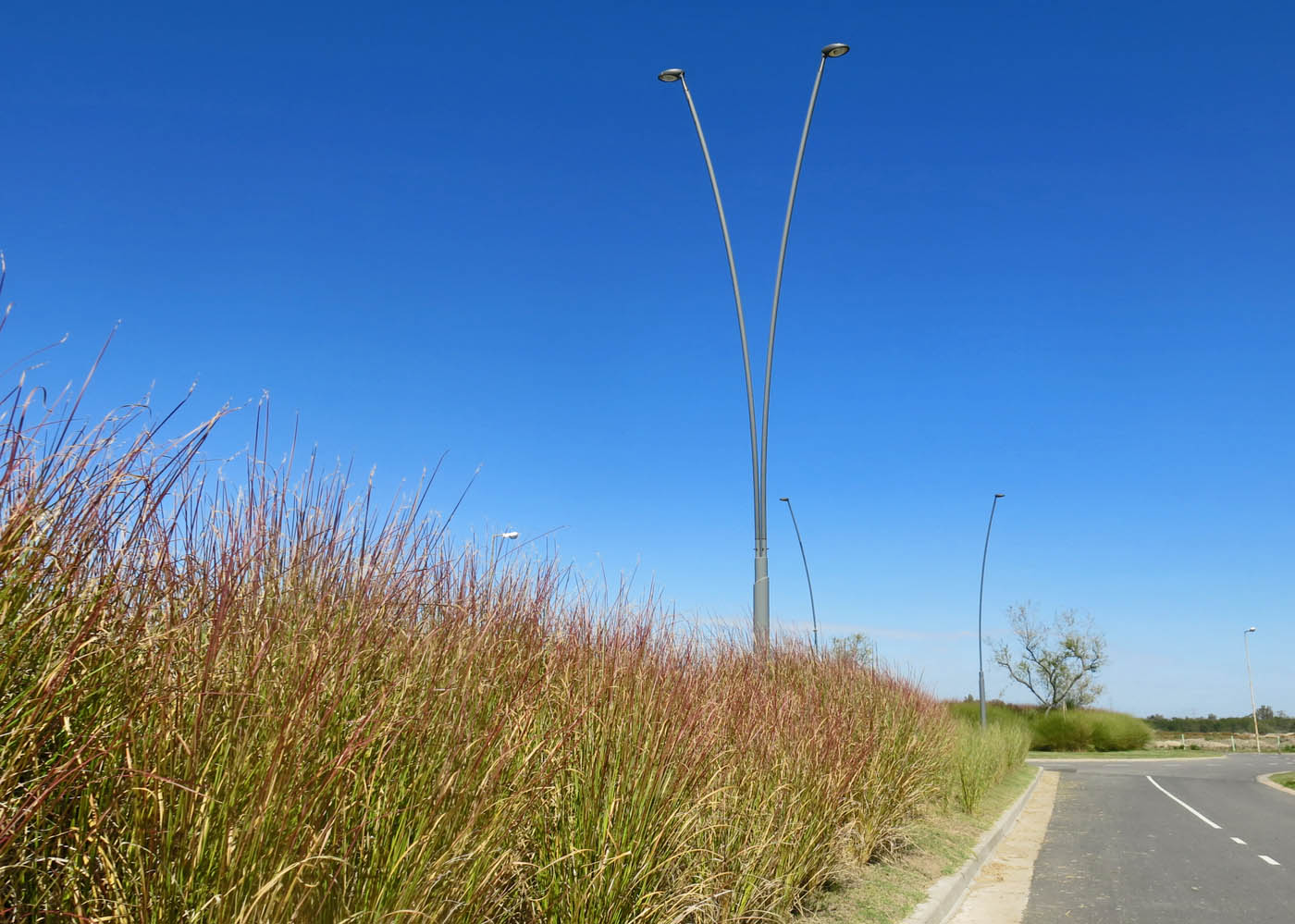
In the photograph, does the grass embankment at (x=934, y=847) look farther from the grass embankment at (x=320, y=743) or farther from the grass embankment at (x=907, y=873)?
the grass embankment at (x=320, y=743)

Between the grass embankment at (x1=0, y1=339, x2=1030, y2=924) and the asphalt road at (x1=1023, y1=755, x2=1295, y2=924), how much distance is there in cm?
496

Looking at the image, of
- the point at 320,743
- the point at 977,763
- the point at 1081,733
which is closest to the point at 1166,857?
the point at 977,763

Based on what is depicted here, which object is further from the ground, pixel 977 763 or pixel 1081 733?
pixel 977 763

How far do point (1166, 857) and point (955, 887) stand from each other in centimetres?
522

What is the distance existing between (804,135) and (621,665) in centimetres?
1005

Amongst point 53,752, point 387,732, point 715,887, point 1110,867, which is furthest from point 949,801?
point 53,752

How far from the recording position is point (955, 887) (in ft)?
30.2

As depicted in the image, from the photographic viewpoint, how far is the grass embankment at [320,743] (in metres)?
2.90

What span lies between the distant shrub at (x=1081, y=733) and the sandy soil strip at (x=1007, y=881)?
37758 millimetres

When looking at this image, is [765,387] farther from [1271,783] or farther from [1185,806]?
[1271,783]

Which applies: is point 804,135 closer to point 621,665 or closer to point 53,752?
point 621,665

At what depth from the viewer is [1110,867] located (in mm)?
11617

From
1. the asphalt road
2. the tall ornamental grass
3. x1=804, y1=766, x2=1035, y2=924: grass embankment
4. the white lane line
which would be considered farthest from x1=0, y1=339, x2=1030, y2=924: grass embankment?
the white lane line

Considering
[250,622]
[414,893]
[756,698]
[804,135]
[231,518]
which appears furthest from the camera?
[804,135]
